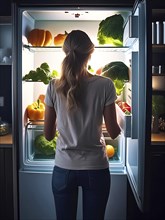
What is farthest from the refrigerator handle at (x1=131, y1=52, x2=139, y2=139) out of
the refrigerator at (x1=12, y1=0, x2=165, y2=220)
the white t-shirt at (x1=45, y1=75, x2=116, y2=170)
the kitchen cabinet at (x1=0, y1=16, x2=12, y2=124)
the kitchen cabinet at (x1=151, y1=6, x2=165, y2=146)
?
the kitchen cabinet at (x1=0, y1=16, x2=12, y2=124)

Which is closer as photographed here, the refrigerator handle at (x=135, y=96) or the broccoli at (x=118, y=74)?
the refrigerator handle at (x=135, y=96)

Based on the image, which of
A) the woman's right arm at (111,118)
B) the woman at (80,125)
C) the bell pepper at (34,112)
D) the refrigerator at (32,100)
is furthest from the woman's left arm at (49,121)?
the bell pepper at (34,112)

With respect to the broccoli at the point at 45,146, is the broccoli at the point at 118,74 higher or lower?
higher

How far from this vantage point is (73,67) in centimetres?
149

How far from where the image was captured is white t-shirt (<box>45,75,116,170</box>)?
151 centimetres

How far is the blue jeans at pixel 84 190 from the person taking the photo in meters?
1.56

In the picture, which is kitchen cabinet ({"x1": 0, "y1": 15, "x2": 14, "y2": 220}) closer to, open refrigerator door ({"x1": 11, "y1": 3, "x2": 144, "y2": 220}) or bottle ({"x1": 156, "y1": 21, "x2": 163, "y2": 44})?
open refrigerator door ({"x1": 11, "y1": 3, "x2": 144, "y2": 220})

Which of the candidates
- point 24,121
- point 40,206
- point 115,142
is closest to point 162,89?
point 115,142

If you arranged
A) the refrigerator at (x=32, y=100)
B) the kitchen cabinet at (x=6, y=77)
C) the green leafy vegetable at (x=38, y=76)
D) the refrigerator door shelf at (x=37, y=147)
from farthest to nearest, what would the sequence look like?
the kitchen cabinet at (x=6, y=77), the refrigerator door shelf at (x=37, y=147), the green leafy vegetable at (x=38, y=76), the refrigerator at (x=32, y=100)

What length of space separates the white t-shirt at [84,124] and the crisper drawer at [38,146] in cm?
68

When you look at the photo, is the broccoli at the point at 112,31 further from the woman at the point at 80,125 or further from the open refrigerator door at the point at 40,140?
the woman at the point at 80,125

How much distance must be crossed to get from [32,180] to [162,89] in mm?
1341

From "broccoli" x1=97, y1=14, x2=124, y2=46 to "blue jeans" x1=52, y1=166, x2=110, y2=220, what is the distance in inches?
38.3

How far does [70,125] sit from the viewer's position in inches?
60.6
